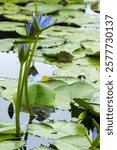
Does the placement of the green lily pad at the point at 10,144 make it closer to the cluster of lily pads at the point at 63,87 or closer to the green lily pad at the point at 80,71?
the cluster of lily pads at the point at 63,87

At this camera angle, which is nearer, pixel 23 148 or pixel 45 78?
pixel 23 148

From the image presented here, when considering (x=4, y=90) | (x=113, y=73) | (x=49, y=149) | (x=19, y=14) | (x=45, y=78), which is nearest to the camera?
(x=113, y=73)

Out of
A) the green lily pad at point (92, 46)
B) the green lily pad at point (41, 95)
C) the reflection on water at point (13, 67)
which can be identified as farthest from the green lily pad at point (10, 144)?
the green lily pad at point (92, 46)

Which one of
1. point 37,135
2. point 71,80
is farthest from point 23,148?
point 71,80

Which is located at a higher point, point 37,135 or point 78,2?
point 78,2

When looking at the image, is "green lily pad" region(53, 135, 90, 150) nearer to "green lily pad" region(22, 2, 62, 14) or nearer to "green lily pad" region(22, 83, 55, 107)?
"green lily pad" region(22, 83, 55, 107)

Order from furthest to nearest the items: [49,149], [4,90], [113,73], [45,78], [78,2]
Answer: [78,2] < [45,78] < [4,90] < [49,149] < [113,73]

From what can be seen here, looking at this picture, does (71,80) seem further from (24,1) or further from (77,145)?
(24,1)
